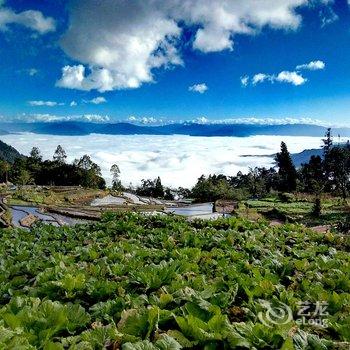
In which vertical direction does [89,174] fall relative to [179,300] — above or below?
above

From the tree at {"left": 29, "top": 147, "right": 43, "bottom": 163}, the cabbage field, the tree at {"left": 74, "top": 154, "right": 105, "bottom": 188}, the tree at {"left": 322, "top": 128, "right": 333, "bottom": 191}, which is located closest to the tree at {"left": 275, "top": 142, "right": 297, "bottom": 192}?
the tree at {"left": 322, "top": 128, "right": 333, "bottom": 191}

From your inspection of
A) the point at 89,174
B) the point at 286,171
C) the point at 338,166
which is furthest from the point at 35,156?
the point at 338,166

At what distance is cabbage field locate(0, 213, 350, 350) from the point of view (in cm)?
322

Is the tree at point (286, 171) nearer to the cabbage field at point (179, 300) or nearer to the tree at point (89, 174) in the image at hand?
the tree at point (89, 174)

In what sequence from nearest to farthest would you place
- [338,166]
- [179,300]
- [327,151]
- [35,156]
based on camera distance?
[179,300]
[338,166]
[327,151]
[35,156]

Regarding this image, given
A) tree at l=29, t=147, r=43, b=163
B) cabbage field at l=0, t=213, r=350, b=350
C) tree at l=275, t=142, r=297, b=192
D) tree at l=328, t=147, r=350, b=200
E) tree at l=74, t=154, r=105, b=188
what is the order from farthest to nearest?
tree at l=29, t=147, r=43, b=163 < tree at l=74, t=154, r=105, b=188 < tree at l=328, t=147, r=350, b=200 < tree at l=275, t=142, r=297, b=192 < cabbage field at l=0, t=213, r=350, b=350

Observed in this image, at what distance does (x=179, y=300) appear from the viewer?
13.7 ft

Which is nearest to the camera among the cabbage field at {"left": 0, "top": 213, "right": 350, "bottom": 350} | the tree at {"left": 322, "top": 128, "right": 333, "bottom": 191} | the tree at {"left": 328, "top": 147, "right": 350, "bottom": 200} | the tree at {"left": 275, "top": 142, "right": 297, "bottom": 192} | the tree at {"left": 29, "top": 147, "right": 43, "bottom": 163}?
the cabbage field at {"left": 0, "top": 213, "right": 350, "bottom": 350}

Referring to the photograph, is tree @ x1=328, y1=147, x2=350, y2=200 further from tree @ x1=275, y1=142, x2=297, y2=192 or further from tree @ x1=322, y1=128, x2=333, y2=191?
tree @ x1=275, y1=142, x2=297, y2=192

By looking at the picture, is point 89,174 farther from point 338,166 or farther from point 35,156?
point 338,166

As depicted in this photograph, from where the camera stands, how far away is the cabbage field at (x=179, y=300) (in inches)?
127

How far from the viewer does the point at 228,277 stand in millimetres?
5293

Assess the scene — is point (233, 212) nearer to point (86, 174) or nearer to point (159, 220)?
point (159, 220)

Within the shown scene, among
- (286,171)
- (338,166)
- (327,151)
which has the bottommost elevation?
(286,171)
